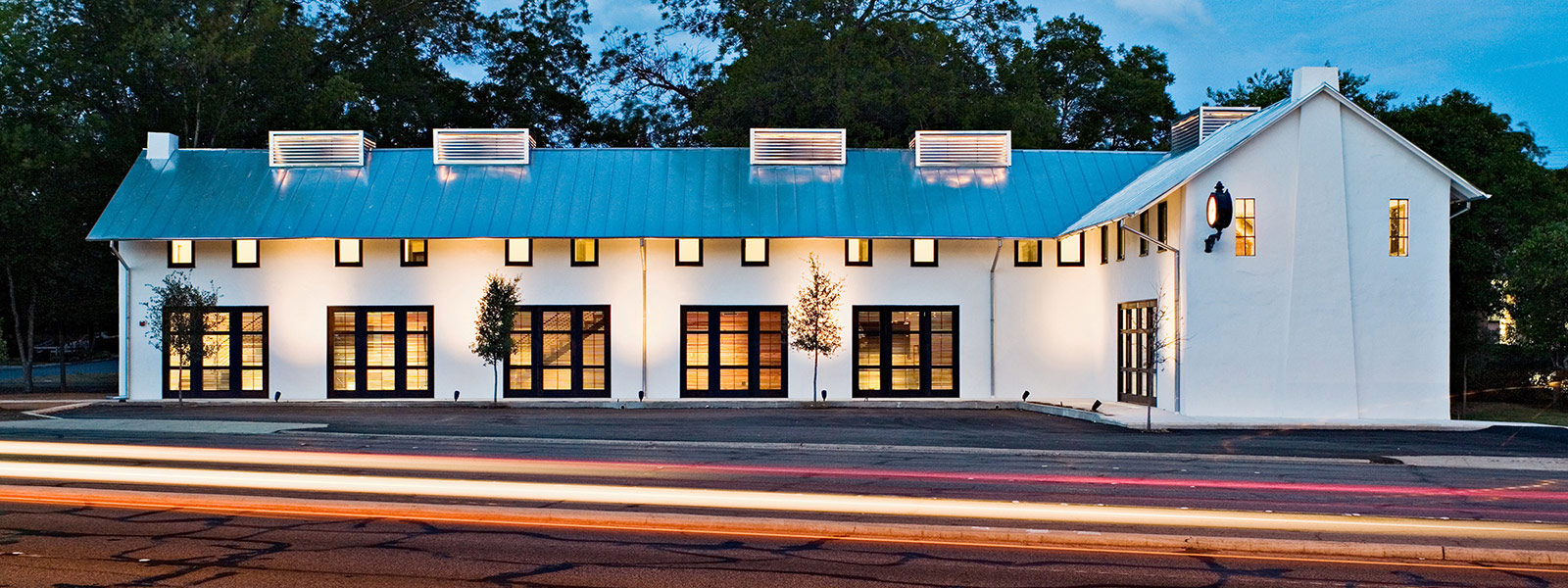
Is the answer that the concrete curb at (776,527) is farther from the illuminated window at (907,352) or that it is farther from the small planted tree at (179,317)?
the illuminated window at (907,352)

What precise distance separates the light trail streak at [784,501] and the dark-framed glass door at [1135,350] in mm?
15713

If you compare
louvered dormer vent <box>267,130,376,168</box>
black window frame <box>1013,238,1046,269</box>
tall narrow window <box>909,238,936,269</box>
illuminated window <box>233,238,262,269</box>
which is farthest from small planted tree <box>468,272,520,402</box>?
black window frame <box>1013,238,1046,269</box>

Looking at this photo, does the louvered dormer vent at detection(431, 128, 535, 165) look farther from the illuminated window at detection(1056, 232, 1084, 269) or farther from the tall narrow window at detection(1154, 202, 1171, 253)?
the tall narrow window at detection(1154, 202, 1171, 253)

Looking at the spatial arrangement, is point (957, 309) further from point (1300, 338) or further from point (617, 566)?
point (617, 566)

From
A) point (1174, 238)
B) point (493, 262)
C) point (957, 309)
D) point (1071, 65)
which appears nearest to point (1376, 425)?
point (1174, 238)

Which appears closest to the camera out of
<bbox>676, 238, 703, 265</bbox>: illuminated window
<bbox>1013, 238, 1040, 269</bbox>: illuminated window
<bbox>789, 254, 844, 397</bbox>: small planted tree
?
<bbox>789, 254, 844, 397</bbox>: small planted tree

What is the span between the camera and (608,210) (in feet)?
111

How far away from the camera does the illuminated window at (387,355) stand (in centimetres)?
3384

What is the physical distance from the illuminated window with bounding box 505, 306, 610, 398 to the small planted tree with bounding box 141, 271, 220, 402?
7.58 meters

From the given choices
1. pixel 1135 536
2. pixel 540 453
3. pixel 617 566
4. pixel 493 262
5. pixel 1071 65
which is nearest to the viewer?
pixel 617 566

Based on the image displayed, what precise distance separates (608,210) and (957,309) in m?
9.36

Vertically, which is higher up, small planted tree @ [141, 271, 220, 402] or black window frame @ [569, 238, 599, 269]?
black window frame @ [569, 238, 599, 269]

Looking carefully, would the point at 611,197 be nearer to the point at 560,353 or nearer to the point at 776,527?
the point at 560,353

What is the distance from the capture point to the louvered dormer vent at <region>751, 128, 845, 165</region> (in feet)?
119
